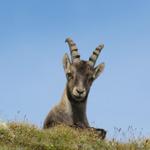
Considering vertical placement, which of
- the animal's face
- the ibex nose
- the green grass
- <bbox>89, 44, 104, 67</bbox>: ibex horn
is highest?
<bbox>89, 44, 104, 67</bbox>: ibex horn

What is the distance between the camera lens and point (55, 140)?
18.3 m

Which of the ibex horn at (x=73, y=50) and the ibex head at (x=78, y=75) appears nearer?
the ibex head at (x=78, y=75)

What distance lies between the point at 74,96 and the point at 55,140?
17.5 feet

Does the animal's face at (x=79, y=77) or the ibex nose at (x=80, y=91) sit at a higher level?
the animal's face at (x=79, y=77)

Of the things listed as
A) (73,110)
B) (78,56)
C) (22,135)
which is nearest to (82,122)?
(73,110)

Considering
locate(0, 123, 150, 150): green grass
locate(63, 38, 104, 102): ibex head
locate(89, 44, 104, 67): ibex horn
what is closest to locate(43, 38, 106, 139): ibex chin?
locate(63, 38, 104, 102): ibex head

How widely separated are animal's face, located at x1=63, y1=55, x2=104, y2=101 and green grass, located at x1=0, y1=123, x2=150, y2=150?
10.8 feet

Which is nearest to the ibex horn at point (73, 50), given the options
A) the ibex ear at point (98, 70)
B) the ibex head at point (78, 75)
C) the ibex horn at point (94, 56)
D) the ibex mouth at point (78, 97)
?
the ibex head at point (78, 75)

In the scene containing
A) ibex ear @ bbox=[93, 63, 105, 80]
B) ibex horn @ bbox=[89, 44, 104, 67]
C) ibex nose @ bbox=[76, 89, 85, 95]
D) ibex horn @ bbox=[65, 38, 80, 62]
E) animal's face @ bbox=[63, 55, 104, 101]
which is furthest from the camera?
ibex ear @ bbox=[93, 63, 105, 80]

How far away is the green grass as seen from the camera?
1748 centimetres

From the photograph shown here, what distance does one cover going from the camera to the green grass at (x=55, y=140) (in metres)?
17.5

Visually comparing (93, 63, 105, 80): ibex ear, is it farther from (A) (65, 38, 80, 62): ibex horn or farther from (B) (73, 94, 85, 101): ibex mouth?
(B) (73, 94, 85, 101): ibex mouth

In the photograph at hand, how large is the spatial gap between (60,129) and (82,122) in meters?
4.30

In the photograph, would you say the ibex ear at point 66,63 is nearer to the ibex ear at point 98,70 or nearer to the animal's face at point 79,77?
the animal's face at point 79,77
